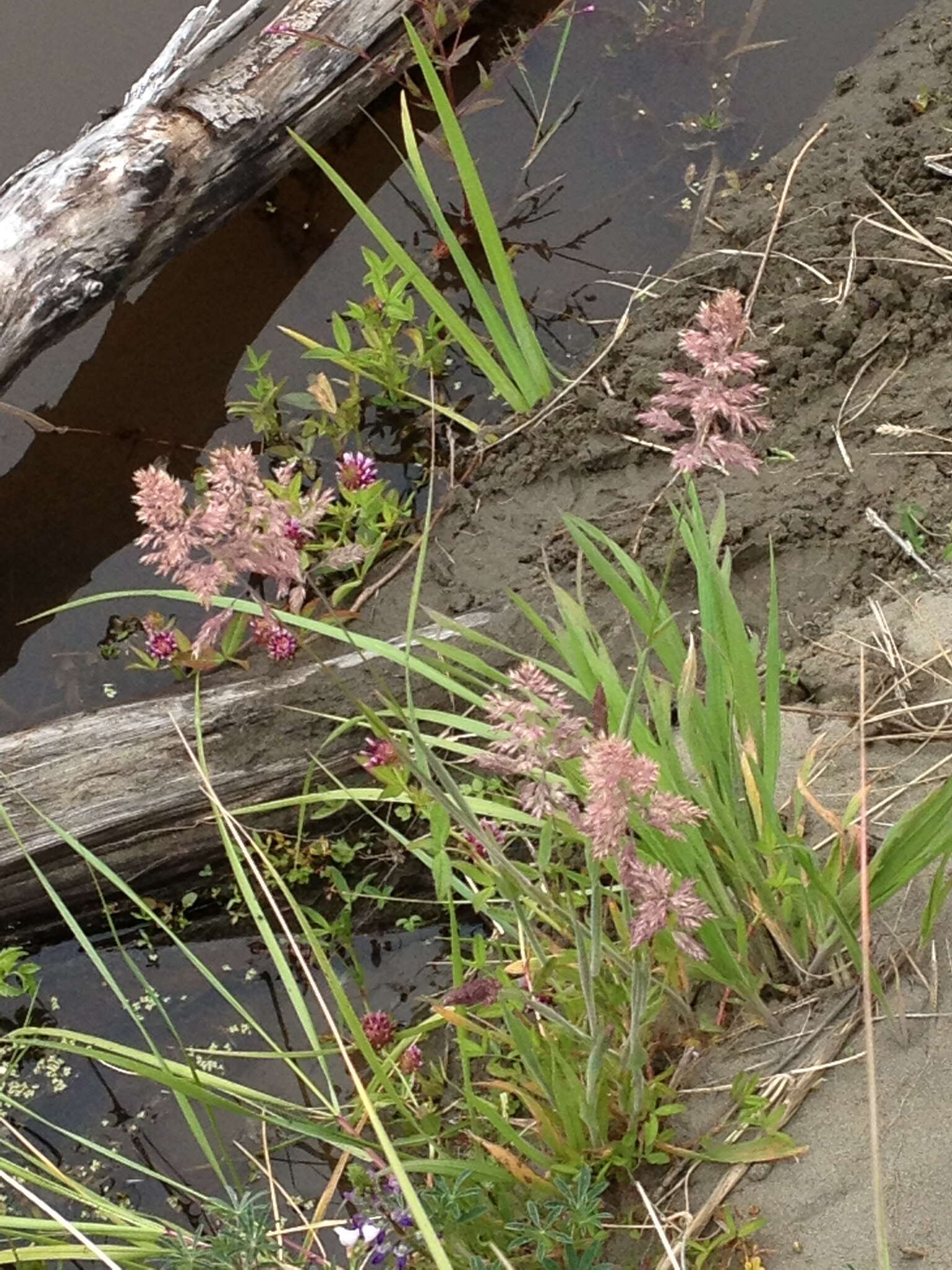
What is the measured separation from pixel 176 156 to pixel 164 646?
139cm

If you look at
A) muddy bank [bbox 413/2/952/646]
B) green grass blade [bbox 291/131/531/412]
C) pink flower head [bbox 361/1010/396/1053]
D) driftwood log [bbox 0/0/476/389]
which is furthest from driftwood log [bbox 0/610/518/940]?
driftwood log [bbox 0/0/476/389]

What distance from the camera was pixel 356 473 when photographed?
9.33ft

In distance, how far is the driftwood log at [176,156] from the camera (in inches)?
117

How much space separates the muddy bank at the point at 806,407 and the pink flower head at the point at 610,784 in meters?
1.46

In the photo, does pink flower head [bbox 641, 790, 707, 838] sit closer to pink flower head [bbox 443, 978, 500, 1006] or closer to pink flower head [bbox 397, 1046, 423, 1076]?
pink flower head [bbox 443, 978, 500, 1006]

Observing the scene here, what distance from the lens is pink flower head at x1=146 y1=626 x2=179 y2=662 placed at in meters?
2.65

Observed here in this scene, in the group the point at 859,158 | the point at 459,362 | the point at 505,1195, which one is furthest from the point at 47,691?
the point at 859,158

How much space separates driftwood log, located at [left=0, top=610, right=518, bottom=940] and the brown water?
552 mm

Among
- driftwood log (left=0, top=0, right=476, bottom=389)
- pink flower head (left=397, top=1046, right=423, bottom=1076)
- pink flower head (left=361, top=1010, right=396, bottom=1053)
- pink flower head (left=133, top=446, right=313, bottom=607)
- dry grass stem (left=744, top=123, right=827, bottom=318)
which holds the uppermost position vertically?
driftwood log (left=0, top=0, right=476, bottom=389)

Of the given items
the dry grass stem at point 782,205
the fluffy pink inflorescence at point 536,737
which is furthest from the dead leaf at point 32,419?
the fluffy pink inflorescence at point 536,737

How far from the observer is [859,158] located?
311 cm

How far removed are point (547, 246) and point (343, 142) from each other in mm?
805

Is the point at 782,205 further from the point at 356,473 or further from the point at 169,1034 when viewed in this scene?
the point at 169,1034

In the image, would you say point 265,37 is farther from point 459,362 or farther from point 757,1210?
point 757,1210
